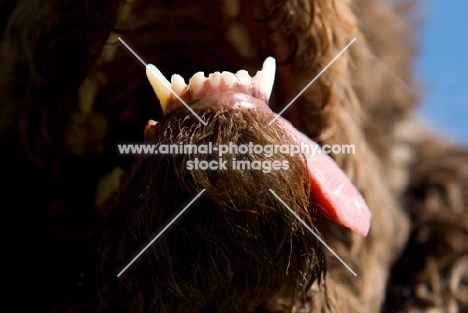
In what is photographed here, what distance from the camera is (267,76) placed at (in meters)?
2.22

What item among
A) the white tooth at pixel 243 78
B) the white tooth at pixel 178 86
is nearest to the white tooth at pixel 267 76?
the white tooth at pixel 243 78

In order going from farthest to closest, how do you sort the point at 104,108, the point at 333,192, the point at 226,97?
the point at 104,108, the point at 333,192, the point at 226,97

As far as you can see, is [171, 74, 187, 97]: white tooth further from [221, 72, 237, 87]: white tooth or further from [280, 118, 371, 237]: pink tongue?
[280, 118, 371, 237]: pink tongue

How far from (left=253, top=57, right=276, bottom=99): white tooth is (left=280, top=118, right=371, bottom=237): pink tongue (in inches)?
3.4

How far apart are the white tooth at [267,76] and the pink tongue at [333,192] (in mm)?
85

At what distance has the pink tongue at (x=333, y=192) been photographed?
2.17 metres

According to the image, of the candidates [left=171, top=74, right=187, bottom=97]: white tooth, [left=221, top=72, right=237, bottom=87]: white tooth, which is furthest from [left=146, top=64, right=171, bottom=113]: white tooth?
[left=221, top=72, right=237, bottom=87]: white tooth

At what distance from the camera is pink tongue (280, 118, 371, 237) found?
2.17 metres

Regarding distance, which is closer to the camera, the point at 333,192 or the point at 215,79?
the point at 215,79

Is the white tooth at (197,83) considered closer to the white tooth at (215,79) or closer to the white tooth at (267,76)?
the white tooth at (215,79)

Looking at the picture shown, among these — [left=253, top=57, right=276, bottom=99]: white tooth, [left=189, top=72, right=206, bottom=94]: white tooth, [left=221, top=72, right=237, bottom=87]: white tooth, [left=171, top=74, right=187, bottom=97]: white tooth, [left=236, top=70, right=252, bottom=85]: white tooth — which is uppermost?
[left=171, top=74, right=187, bottom=97]: white tooth

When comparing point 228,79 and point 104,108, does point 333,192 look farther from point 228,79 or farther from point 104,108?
point 104,108

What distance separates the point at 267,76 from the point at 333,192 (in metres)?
0.29

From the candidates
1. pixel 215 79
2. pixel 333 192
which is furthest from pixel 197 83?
pixel 333 192
